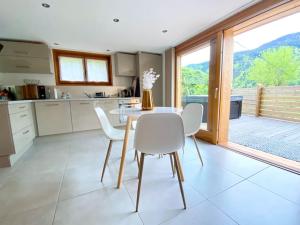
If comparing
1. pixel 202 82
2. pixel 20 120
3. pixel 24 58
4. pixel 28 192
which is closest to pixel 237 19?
pixel 202 82

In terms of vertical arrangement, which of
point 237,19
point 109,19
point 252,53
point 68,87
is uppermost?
point 109,19

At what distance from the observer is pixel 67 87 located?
12.1 feet

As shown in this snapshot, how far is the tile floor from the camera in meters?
1.12

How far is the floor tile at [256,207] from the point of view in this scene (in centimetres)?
107

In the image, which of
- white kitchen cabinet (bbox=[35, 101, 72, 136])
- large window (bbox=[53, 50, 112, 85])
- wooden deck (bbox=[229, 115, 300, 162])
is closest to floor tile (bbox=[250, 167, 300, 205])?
wooden deck (bbox=[229, 115, 300, 162])

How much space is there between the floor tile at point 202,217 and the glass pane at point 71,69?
3.85 metres

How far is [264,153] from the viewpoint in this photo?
7.20ft

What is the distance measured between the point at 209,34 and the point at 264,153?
219cm

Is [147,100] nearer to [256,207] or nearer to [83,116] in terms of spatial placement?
[256,207]

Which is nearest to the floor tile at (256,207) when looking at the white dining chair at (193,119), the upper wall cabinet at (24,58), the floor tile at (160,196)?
the floor tile at (160,196)

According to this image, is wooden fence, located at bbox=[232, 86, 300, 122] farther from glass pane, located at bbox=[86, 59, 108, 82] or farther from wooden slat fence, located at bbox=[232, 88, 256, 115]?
glass pane, located at bbox=[86, 59, 108, 82]

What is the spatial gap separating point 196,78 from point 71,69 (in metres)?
3.18

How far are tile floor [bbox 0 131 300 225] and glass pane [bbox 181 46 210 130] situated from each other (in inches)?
56.2

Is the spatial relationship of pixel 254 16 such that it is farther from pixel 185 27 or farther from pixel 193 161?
pixel 193 161
